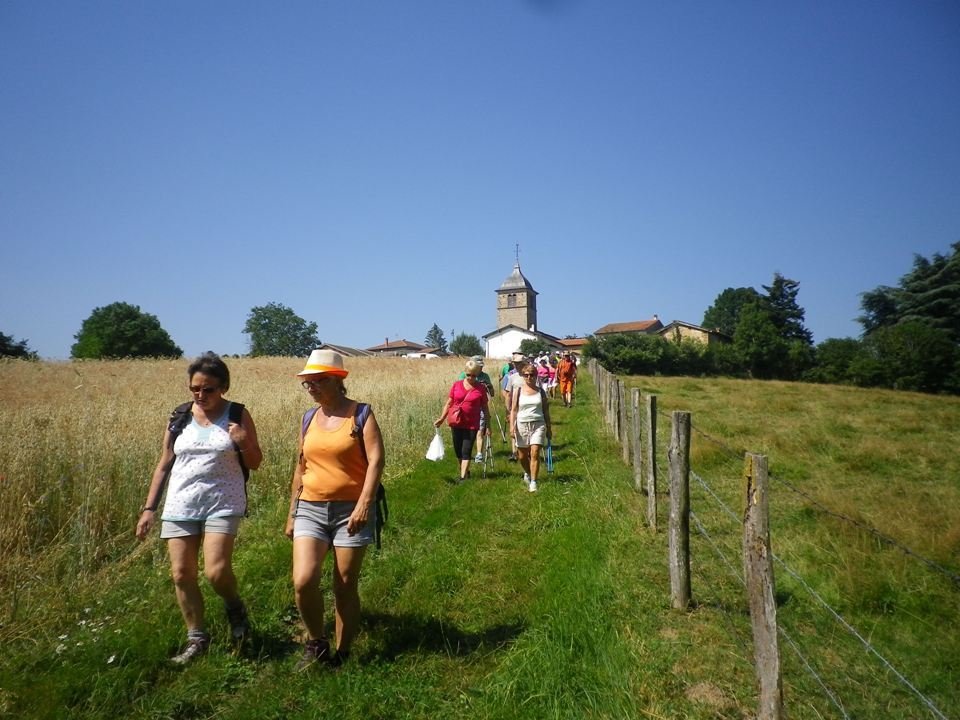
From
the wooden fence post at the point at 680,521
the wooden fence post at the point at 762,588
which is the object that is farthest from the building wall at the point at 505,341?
the wooden fence post at the point at 762,588

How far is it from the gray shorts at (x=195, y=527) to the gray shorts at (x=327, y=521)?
0.42m

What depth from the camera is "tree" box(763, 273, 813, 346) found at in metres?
66.3

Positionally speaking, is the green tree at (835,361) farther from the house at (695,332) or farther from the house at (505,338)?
the house at (505,338)

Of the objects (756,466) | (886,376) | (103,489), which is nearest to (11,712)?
(103,489)

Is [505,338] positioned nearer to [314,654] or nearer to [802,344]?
[802,344]

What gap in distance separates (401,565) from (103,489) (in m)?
2.85

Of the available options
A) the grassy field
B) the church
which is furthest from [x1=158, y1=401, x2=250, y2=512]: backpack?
the church

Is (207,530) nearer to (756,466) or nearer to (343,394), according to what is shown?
(343,394)

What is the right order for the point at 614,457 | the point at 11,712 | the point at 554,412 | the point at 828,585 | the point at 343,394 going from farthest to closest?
the point at 554,412 < the point at 614,457 < the point at 828,585 < the point at 343,394 < the point at 11,712

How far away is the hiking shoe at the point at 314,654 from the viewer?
350cm

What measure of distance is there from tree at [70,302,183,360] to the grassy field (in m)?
67.3

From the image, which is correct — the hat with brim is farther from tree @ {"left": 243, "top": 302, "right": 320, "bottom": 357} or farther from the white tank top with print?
tree @ {"left": 243, "top": 302, "right": 320, "bottom": 357}

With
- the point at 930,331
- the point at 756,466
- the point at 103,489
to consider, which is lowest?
the point at 103,489

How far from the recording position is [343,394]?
3793mm
